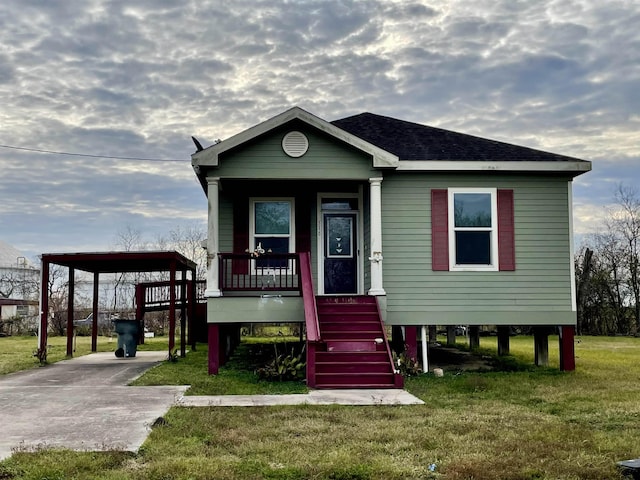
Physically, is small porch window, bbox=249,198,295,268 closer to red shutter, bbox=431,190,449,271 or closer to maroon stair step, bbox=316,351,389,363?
red shutter, bbox=431,190,449,271

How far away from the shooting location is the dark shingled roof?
41.6ft

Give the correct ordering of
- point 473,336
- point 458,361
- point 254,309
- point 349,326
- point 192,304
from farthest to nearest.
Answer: point 473,336
point 192,304
point 458,361
point 254,309
point 349,326

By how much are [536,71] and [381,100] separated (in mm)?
5182

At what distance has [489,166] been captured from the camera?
40.8 ft

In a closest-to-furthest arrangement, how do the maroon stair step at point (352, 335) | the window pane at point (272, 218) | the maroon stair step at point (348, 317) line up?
the maroon stair step at point (352, 335) → the maroon stair step at point (348, 317) → the window pane at point (272, 218)

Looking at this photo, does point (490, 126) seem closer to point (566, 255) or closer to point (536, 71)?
point (536, 71)

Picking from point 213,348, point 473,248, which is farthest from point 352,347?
point 473,248

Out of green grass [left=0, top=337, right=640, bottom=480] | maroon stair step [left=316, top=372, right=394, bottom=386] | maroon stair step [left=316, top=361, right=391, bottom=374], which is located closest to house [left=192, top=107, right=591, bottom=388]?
maroon stair step [left=316, top=361, right=391, bottom=374]

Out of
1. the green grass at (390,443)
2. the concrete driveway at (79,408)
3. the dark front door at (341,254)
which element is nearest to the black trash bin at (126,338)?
the concrete driveway at (79,408)

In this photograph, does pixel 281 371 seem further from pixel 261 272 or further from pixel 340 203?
pixel 340 203

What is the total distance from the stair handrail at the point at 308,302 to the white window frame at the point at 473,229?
2758 mm

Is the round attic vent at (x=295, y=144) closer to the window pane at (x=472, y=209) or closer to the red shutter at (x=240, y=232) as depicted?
the red shutter at (x=240, y=232)

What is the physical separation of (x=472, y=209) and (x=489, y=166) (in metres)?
0.86

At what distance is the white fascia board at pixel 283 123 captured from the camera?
460 inches
